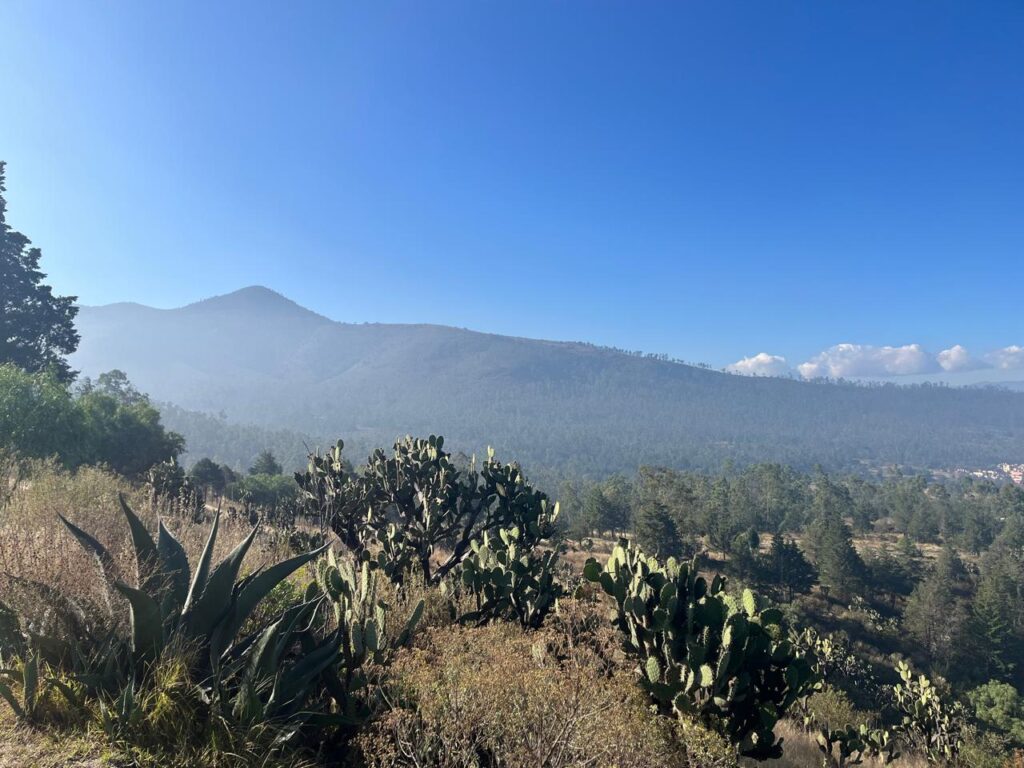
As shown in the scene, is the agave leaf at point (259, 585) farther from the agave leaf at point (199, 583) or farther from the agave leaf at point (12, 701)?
the agave leaf at point (12, 701)

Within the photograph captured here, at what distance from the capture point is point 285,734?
300cm

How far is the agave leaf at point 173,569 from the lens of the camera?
3.77 m

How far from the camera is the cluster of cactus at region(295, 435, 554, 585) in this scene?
9133 millimetres

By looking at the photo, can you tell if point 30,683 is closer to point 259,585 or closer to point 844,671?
point 259,585

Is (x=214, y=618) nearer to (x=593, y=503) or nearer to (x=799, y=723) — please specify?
(x=799, y=723)

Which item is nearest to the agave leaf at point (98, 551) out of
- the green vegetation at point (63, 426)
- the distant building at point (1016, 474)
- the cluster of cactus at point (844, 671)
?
the green vegetation at point (63, 426)

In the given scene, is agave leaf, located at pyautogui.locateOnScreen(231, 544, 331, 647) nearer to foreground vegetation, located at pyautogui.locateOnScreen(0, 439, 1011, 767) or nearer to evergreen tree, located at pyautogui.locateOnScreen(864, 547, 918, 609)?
foreground vegetation, located at pyautogui.locateOnScreen(0, 439, 1011, 767)

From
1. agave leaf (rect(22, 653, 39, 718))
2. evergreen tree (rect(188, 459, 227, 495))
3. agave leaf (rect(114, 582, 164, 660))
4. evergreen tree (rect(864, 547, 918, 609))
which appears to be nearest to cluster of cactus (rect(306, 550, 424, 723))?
agave leaf (rect(114, 582, 164, 660))

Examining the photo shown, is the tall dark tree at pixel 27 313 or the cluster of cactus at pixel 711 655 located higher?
the tall dark tree at pixel 27 313

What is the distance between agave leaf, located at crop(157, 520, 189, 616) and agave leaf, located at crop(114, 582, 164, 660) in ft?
1.10

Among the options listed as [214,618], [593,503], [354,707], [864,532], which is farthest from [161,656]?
[864,532]

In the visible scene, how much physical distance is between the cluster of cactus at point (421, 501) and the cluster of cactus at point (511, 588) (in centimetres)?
216

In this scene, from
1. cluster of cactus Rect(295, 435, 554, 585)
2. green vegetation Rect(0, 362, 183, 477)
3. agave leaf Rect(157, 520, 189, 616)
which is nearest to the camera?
agave leaf Rect(157, 520, 189, 616)

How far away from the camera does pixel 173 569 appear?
3994 millimetres
